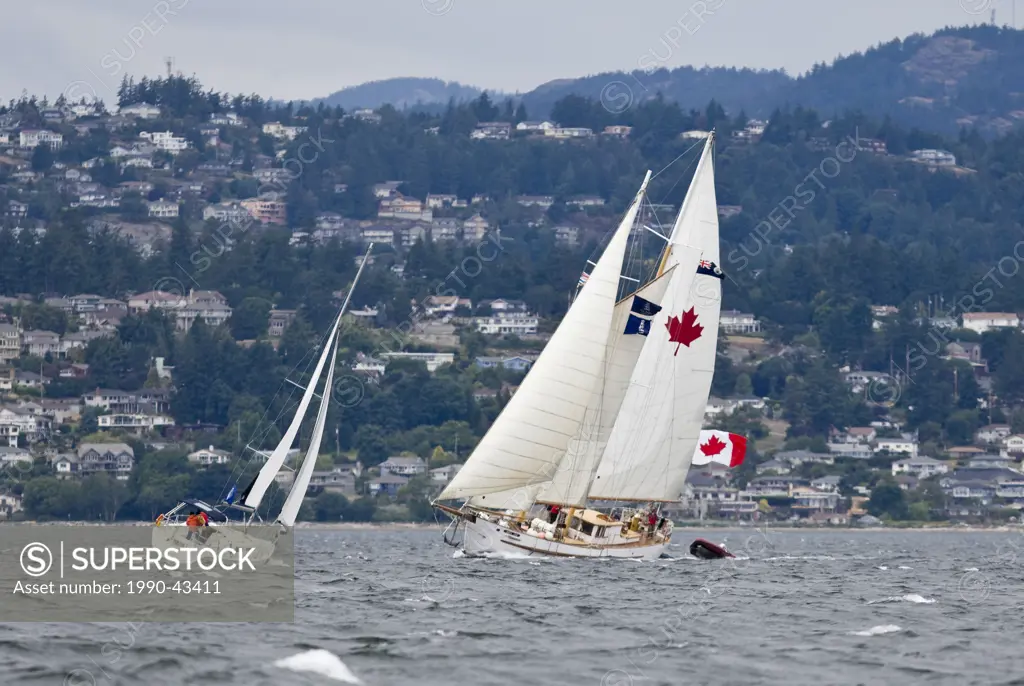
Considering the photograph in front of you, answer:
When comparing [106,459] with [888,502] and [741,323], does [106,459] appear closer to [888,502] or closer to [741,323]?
[888,502]

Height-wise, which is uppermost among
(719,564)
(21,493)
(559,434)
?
(559,434)

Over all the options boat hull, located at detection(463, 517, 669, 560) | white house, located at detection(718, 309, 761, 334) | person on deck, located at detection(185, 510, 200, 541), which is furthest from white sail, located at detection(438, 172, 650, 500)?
white house, located at detection(718, 309, 761, 334)

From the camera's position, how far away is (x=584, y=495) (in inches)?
1900

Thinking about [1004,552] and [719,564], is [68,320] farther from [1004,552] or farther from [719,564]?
[719,564]

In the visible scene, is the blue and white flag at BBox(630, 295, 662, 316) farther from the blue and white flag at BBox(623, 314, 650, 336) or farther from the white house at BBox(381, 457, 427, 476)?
the white house at BBox(381, 457, 427, 476)

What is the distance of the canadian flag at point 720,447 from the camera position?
177 feet

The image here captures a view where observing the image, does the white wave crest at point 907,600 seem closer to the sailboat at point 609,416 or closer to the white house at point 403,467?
the sailboat at point 609,416

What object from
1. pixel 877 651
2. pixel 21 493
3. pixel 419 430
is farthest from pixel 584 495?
pixel 419 430

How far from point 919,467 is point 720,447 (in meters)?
98.9

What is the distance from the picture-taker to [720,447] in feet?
180

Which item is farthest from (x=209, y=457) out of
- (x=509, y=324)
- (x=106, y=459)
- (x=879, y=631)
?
(x=879, y=631)

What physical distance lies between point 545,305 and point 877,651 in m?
164

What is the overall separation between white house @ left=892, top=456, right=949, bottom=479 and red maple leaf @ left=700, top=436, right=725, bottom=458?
9584cm

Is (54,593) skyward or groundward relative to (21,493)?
skyward
